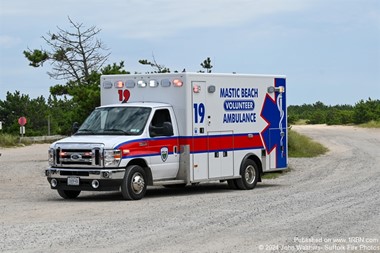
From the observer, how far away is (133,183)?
1902cm

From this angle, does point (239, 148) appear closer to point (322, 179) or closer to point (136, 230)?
point (322, 179)

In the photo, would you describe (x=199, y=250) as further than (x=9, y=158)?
No

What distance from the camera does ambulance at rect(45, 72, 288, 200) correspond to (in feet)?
61.6

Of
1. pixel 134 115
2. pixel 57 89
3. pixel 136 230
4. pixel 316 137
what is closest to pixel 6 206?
pixel 134 115

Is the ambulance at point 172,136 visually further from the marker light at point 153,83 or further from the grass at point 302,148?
the grass at point 302,148

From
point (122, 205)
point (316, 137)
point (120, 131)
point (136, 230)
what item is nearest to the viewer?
point (136, 230)

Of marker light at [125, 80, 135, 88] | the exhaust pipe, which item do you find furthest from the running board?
marker light at [125, 80, 135, 88]

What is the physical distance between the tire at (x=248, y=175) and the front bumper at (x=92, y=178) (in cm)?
426

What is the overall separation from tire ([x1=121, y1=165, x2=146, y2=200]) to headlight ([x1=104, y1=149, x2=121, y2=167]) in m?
0.39

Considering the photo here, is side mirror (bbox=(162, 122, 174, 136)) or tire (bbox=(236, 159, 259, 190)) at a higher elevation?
side mirror (bbox=(162, 122, 174, 136))

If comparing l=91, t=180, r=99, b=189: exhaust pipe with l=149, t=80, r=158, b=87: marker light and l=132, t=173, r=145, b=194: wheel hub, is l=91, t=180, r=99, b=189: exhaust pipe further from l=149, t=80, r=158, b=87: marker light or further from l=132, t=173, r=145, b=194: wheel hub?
l=149, t=80, r=158, b=87: marker light

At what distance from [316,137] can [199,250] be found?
117 feet

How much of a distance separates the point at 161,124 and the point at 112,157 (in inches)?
74.9

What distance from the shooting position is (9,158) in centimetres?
3766
